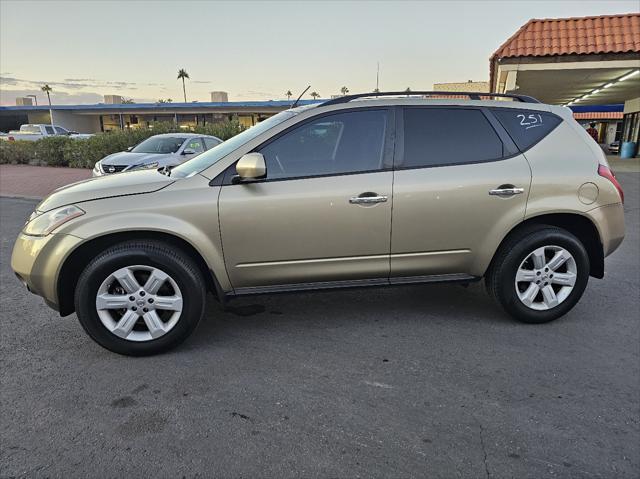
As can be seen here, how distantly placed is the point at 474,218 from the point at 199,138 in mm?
9783

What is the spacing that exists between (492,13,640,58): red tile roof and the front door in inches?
420

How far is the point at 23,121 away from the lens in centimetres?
6531

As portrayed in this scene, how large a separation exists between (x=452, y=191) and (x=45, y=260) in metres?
3.00

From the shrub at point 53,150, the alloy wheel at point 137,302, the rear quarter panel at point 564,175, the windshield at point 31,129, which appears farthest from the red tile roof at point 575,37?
the windshield at point 31,129

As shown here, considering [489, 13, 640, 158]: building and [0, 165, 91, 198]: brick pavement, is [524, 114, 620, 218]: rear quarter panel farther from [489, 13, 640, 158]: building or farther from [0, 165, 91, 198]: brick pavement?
[0, 165, 91, 198]: brick pavement

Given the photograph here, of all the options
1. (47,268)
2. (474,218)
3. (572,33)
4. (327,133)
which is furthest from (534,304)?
(572,33)

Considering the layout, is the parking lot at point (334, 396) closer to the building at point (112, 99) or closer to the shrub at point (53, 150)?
the shrub at point (53, 150)

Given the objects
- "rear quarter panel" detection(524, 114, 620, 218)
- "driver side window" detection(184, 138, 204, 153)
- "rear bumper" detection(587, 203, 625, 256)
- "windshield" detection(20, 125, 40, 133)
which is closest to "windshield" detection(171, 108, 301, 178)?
"rear quarter panel" detection(524, 114, 620, 218)

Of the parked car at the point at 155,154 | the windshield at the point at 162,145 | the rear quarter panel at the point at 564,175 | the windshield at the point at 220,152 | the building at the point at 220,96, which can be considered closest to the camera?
the windshield at the point at 220,152

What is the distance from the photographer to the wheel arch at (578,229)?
3.90 metres

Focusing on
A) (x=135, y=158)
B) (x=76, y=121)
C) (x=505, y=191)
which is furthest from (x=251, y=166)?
(x=76, y=121)

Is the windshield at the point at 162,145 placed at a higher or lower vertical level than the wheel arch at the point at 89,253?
higher

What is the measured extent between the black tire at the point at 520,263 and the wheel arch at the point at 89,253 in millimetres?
2258

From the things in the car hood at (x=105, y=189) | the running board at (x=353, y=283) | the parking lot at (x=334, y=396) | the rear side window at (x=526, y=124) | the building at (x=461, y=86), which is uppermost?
the building at (x=461, y=86)
